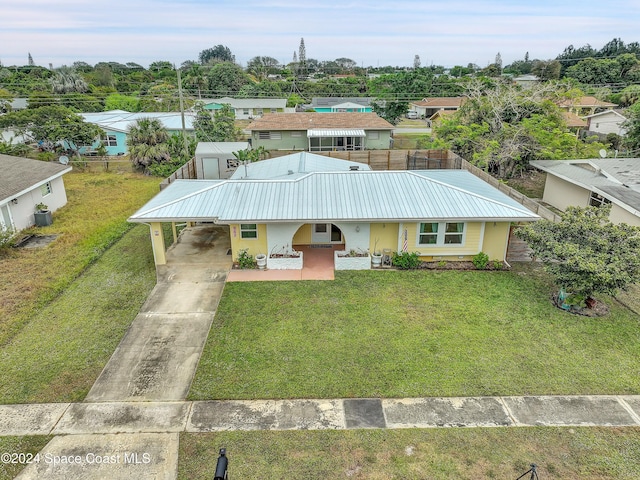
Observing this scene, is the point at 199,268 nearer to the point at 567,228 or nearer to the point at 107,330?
the point at 107,330

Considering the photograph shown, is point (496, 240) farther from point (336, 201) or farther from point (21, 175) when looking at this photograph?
point (21, 175)

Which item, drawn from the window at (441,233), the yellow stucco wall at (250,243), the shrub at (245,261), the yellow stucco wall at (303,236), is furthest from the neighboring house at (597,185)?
the shrub at (245,261)

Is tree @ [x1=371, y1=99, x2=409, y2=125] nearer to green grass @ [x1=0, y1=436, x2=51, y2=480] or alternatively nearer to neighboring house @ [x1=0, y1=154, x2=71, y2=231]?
neighboring house @ [x1=0, y1=154, x2=71, y2=231]

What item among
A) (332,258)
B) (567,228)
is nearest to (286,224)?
(332,258)

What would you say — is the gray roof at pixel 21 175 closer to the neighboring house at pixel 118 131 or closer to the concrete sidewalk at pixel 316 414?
the neighboring house at pixel 118 131

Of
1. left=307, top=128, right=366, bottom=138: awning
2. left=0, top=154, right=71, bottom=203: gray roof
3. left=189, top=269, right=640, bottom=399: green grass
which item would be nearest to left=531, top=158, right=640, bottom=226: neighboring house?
left=189, top=269, right=640, bottom=399: green grass

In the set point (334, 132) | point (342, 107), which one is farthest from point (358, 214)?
point (342, 107)
